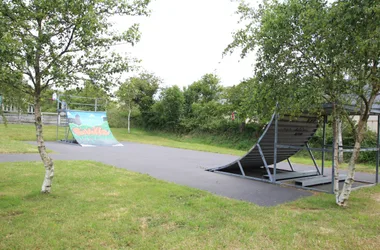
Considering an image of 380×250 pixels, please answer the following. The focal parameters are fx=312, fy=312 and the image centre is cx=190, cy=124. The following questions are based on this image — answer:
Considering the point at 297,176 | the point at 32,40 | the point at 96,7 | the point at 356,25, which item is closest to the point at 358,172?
the point at 297,176

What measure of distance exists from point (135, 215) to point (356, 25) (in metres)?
4.45

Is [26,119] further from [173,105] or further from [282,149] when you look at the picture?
[282,149]

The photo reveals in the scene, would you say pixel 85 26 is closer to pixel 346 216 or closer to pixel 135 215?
pixel 135 215

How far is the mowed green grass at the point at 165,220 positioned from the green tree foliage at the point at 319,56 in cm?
112

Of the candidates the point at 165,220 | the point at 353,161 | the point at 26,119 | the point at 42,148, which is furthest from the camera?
the point at 26,119

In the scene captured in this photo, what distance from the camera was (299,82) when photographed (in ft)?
18.2

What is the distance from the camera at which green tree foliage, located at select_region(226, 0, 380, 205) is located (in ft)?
15.7

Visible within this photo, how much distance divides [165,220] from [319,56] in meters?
3.72

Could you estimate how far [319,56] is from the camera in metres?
5.34

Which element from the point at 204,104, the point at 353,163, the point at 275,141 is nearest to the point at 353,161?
the point at 353,163

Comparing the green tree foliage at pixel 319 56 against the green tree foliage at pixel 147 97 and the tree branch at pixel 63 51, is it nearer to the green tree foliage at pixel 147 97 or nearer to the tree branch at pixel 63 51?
the tree branch at pixel 63 51

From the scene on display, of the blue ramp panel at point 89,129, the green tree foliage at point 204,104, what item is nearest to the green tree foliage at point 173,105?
the green tree foliage at point 204,104

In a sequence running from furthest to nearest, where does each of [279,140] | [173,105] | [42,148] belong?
1. [173,105]
2. [279,140]
3. [42,148]

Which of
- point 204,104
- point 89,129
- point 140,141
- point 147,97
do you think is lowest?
point 140,141
